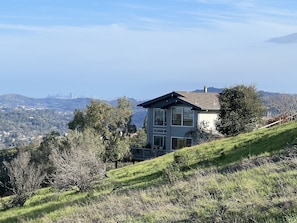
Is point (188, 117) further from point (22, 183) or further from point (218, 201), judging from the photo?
point (218, 201)

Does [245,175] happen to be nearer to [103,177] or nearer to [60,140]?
[103,177]

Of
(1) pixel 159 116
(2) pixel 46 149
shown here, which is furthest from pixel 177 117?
(2) pixel 46 149

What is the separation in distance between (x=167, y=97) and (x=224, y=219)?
32.8 metres

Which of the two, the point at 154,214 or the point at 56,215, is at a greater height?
the point at 154,214

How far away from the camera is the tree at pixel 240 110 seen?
31.7 m

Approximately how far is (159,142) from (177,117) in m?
2.77

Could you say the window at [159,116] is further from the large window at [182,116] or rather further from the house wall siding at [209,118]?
the house wall siding at [209,118]

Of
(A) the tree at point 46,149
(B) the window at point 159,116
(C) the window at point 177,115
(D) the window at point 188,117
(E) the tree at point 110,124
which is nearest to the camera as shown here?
(A) the tree at point 46,149

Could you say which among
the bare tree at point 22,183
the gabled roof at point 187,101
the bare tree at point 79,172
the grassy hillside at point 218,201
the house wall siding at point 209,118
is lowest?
the bare tree at point 22,183

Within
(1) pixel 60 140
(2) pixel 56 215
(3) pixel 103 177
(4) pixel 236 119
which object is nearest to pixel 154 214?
(2) pixel 56 215

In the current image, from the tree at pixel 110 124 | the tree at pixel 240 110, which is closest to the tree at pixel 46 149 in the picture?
the tree at pixel 110 124

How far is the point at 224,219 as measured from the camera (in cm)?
689

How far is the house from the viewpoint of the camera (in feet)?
125

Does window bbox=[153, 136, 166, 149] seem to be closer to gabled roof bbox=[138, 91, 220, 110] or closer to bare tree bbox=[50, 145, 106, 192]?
gabled roof bbox=[138, 91, 220, 110]
